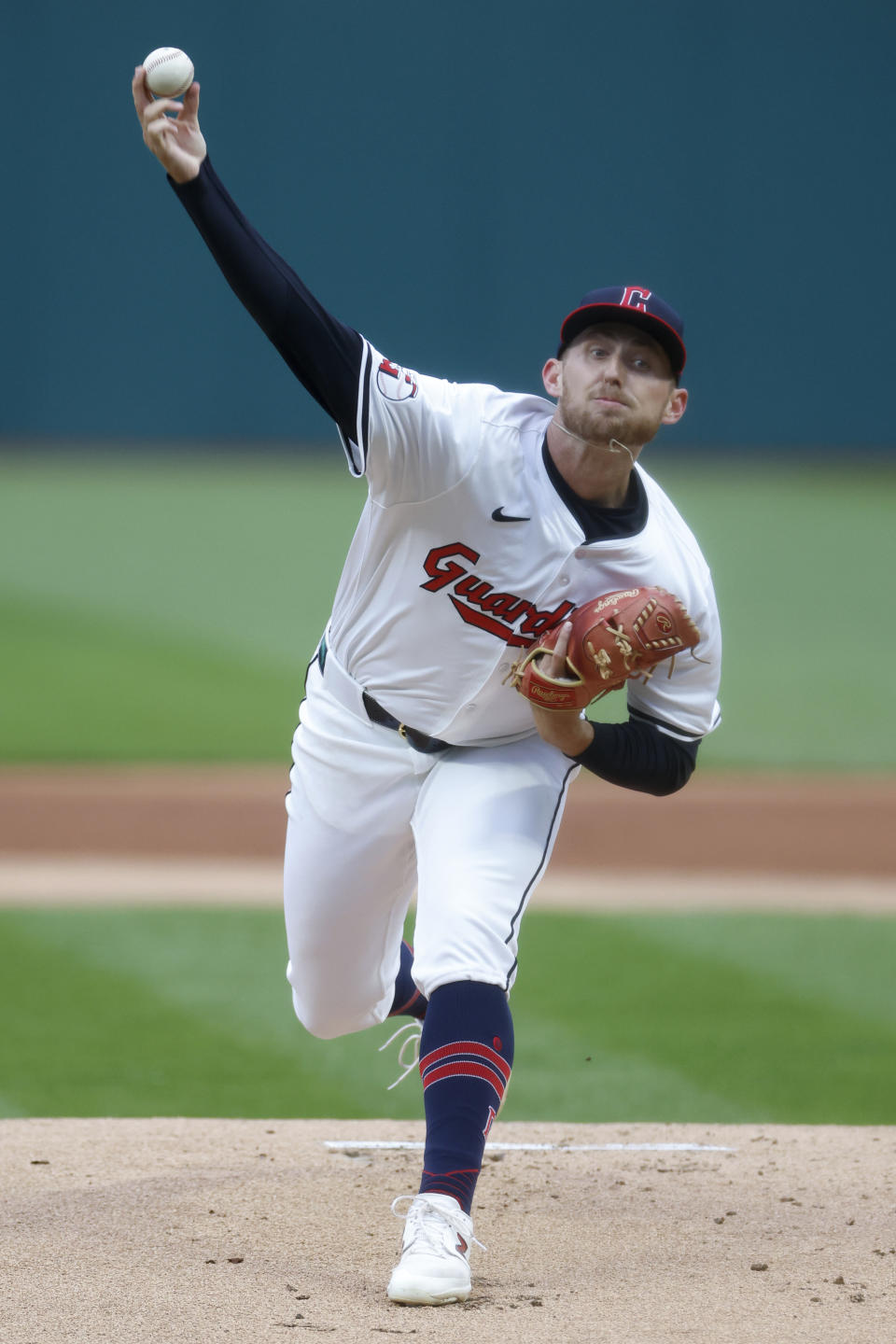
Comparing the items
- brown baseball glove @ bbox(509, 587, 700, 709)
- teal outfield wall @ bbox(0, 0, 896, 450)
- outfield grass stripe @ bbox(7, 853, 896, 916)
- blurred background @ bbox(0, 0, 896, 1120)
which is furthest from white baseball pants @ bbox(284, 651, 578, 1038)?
teal outfield wall @ bbox(0, 0, 896, 450)

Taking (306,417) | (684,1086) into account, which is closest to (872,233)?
(306,417)

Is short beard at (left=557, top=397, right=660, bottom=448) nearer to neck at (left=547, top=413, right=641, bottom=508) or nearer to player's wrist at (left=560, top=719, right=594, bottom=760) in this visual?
neck at (left=547, top=413, right=641, bottom=508)

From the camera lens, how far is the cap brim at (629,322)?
335 centimetres

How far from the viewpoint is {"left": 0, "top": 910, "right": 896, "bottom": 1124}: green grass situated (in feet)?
16.0

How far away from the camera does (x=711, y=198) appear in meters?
21.7

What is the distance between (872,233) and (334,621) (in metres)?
20.0

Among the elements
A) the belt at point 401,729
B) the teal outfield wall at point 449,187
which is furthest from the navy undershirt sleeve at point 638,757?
the teal outfield wall at point 449,187

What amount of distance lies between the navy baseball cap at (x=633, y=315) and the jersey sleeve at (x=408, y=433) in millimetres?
279

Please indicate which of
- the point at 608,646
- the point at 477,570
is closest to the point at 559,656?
the point at 608,646

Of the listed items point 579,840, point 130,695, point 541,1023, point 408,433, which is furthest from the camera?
point 130,695

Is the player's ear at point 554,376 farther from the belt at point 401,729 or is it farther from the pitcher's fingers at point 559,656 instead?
the belt at point 401,729

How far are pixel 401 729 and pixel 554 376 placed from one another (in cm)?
79

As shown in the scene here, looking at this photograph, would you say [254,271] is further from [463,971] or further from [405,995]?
[405,995]

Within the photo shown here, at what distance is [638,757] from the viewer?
3.44m
